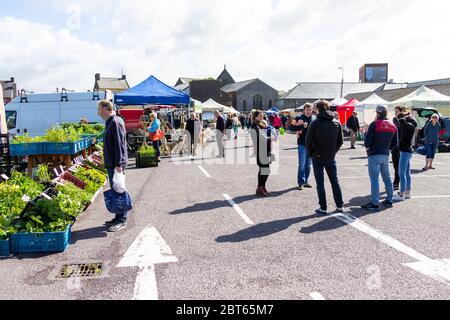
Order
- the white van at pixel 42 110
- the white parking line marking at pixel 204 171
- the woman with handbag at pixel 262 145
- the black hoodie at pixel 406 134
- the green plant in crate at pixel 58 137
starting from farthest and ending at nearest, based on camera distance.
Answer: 1. the white van at pixel 42 110
2. the white parking line marking at pixel 204 171
3. the green plant in crate at pixel 58 137
4. the woman with handbag at pixel 262 145
5. the black hoodie at pixel 406 134

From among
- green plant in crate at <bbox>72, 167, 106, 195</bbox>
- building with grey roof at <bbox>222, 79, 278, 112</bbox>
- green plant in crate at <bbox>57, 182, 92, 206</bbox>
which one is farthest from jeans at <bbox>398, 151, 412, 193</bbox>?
building with grey roof at <bbox>222, 79, 278, 112</bbox>

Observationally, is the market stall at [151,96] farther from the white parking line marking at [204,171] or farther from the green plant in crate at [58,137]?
the green plant in crate at [58,137]

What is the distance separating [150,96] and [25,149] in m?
6.78

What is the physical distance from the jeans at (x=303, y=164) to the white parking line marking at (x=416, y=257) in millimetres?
2586

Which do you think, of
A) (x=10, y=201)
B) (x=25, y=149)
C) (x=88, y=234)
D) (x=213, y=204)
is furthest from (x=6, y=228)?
(x=25, y=149)

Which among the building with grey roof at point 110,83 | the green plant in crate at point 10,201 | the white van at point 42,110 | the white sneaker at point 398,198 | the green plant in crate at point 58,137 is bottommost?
the white sneaker at point 398,198

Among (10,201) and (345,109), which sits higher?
(345,109)

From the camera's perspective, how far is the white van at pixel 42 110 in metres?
16.3

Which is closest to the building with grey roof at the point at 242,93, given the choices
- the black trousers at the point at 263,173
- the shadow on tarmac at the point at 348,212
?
the black trousers at the point at 263,173

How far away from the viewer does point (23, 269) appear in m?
4.29

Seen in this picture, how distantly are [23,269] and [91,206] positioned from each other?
2.97m

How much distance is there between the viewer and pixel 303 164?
28.2 ft

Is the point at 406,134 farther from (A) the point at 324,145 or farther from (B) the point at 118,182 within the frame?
(B) the point at 118,182

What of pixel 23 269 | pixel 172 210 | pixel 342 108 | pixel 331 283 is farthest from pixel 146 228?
pixel 342 108
